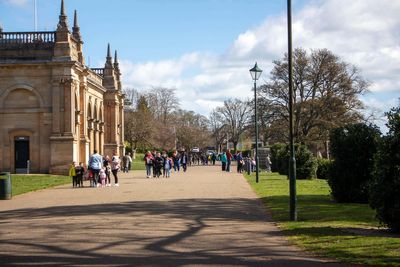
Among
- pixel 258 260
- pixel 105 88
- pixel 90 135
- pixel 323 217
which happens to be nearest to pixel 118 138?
pixel 105 88

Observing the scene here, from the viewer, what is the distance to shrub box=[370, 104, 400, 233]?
40.1 ft

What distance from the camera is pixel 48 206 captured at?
18.8m

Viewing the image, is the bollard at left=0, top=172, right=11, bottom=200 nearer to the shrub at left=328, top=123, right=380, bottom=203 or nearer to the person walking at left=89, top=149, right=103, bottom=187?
the person walking at left=89, top=149, right=103, bottom=187

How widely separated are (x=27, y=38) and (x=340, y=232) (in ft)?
120

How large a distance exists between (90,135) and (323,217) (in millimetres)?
39878

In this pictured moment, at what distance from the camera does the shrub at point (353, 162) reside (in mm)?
18938

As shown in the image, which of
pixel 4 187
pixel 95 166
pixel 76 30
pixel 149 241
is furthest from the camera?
pixel 76 30

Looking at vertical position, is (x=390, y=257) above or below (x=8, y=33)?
below

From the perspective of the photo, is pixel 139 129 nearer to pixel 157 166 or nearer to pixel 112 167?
pixel 157 166

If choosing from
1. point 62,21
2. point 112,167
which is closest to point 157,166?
point 112,167

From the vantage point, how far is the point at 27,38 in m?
44.1

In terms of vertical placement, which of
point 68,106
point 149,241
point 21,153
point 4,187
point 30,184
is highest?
point 68,106

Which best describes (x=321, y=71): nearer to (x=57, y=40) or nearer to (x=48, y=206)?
(x=57, y=40)

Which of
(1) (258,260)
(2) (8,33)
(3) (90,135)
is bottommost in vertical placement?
(1) (258,260)
